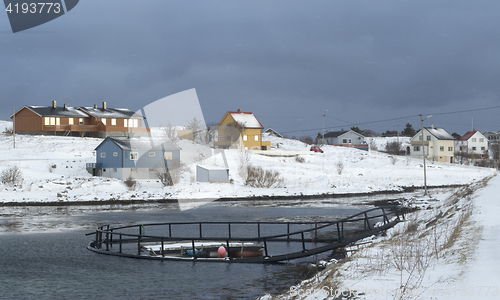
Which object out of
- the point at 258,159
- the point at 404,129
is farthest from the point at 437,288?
Answer: the point at 404,129

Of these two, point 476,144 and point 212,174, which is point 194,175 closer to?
point 212,174

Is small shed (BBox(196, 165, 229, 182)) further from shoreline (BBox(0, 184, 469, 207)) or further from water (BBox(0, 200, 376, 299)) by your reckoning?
water (BBox(0, 200, 376, 299))

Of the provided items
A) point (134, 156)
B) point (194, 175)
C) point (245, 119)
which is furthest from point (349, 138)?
point (134, 156)

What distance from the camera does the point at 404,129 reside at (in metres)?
179

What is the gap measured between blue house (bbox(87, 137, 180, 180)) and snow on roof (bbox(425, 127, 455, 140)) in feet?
239

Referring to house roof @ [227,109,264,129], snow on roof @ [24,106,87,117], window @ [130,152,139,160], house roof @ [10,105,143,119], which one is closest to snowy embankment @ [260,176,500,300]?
window @ [130,152,139,160]

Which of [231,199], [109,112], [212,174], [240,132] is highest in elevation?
[109,112]

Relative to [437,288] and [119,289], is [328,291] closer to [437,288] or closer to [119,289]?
[437,288]

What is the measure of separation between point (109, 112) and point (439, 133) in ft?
258

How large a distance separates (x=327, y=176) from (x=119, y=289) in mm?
55276

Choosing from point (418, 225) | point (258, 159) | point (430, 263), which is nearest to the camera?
point (430, 263)

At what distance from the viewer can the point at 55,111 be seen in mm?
91125

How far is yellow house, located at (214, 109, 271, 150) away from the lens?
9094 cm

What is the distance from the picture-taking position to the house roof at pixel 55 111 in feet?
292
